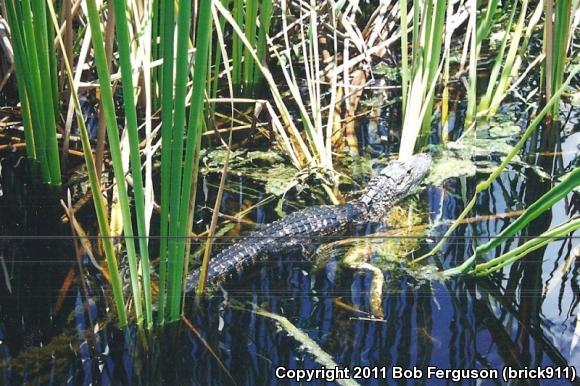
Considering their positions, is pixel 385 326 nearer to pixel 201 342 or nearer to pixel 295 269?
pixel 295 269

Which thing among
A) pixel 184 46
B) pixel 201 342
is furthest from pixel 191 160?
pixel 201 342

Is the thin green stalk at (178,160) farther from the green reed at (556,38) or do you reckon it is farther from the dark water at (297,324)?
the green reed at (556,38)

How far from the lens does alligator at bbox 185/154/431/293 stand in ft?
8.48

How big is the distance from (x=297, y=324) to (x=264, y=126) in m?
1.83

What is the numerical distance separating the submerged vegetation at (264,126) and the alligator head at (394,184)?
0.08 meters

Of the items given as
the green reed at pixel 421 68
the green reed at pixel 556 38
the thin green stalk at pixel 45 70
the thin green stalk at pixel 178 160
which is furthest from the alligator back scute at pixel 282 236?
the green reed at pixel 556 38

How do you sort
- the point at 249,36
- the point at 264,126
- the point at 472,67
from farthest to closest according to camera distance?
the point at 264,126
the point at 249,36
the point at 472,67

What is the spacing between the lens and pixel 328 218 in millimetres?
3252

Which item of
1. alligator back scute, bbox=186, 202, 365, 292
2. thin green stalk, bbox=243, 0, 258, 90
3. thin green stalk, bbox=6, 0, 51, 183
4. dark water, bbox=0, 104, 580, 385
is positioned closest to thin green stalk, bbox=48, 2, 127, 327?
dark water, bbox=0, 104, 580, 385

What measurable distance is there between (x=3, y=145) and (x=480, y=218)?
2227 mm

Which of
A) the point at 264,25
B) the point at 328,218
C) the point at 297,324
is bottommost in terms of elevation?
the point at 297,324

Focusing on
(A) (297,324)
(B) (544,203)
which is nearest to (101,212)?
(A) (297,324)

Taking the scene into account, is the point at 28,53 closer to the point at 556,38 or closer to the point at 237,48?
the point at 237,48

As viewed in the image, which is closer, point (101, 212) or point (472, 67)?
point (101, 212)
